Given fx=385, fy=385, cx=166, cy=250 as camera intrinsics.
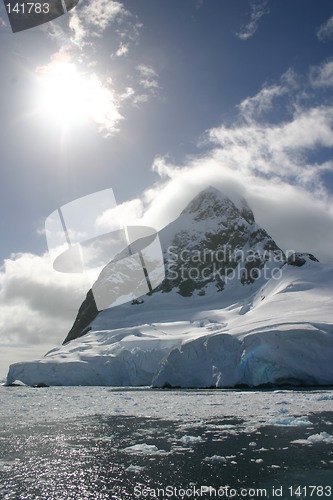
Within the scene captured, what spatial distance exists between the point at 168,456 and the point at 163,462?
2.37 feet

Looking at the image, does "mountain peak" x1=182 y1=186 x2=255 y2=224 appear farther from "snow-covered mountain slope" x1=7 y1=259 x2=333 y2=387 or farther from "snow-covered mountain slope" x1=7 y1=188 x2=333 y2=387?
"snow-covered mountain slope" x1=7 y1=259 x2=333 y2=387

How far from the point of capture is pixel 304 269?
89.1m

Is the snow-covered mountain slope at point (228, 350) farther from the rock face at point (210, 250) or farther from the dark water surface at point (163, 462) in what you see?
the rock face at point (210, 250)

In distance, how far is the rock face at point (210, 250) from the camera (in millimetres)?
145500

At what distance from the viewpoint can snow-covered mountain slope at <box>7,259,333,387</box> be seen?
1695 inches

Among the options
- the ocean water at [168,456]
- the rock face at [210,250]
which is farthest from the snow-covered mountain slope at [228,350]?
the rock face at [210,250]

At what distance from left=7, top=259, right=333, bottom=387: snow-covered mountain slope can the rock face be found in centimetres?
3485

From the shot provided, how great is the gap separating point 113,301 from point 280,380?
116660 millimetres

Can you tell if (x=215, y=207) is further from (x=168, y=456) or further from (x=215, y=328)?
(x=168, y=456)

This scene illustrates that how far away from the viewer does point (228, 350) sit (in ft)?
159

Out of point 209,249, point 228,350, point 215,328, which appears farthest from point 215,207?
point 228,350

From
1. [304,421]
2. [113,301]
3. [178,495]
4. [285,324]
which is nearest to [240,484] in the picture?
[178,495]

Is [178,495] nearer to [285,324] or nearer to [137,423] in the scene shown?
[137,423]

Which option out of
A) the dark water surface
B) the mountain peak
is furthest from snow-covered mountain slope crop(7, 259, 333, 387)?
the mountain peak
